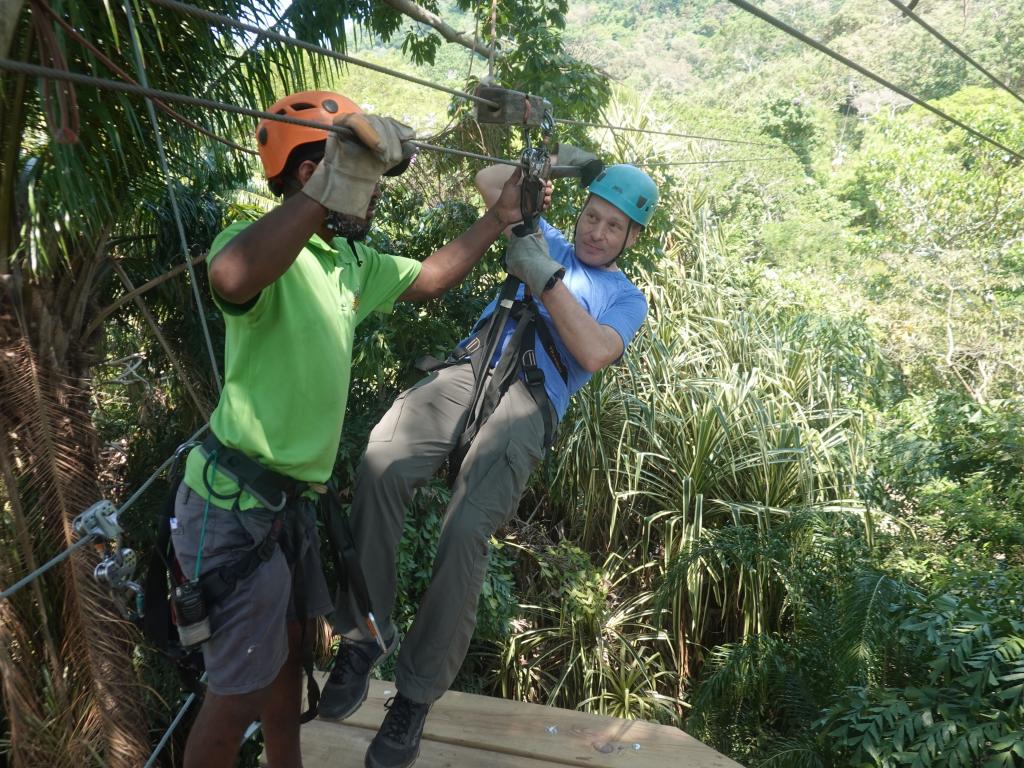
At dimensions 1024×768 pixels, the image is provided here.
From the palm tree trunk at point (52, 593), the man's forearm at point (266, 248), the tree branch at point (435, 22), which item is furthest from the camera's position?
the tree branch at point (435, 22)

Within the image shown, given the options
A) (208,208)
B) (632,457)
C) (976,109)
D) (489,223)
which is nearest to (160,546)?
(489,223)

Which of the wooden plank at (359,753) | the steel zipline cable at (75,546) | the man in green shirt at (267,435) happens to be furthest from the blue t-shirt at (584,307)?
the wooden plank at (359,753)

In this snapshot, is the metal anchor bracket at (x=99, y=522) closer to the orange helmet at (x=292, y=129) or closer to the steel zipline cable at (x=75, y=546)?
the steel zipline cable at (x=75, y=546)

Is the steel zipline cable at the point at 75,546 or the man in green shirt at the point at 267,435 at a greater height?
the man in green shirt at the point at 267,435

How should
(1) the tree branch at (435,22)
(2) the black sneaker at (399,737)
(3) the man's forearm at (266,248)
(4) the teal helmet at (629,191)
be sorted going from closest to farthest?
(3) the man's forearm at (266,248)
(2) the black sneaker at (399,737)
(4) the teal helmet at (629,191)
(1) the tree branch at (435,22)

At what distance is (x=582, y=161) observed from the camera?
3010 millimetres

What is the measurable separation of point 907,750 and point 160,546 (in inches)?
92.0

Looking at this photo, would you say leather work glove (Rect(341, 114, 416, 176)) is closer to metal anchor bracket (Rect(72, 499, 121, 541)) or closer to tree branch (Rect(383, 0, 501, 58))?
metal anchor bracket (Rect(72, 499, 121, 541))

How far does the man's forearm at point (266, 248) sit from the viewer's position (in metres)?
1.73

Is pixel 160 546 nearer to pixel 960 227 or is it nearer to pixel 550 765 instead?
pixel 550 765

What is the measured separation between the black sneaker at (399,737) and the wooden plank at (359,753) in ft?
0.96

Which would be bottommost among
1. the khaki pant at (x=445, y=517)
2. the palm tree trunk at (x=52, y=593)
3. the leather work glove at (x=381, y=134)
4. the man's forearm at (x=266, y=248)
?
the palm tree trunk at (x=52, y=593)

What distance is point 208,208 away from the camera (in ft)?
14.4

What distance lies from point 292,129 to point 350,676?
142cm
